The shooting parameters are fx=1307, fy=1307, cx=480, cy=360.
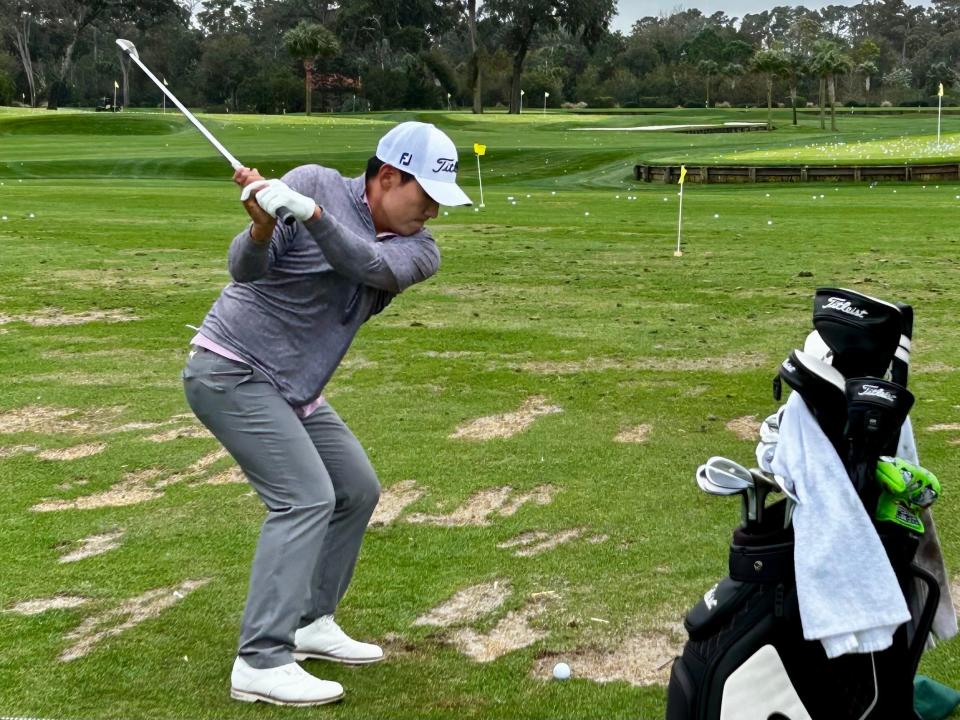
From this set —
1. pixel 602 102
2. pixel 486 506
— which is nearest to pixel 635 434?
pixel 486 506

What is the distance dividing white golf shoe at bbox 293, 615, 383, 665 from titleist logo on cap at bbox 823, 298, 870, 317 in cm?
224

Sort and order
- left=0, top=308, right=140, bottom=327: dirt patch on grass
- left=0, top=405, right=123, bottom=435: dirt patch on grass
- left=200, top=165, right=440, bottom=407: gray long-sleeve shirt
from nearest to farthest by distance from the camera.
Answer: left=200, top=165, right=440, bottom=407: gray long-sleeve shirt → left=0, top=405, right=123, bottom=435: dirt patch on grass → left=0, top=308, right=140, bottom=327: dirt patch on grass

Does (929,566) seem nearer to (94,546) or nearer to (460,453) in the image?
(94,546)

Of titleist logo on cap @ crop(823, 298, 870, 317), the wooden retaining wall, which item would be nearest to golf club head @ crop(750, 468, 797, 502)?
titleist logo on cap @ crop(823, 298, 870, 317)

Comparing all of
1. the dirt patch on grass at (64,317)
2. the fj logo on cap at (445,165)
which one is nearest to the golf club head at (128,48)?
the fj logo on cap at (445,165)

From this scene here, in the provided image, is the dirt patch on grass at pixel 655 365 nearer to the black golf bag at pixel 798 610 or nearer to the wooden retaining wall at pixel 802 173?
the black golf bag at pixel 798 610

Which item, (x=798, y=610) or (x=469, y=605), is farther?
(x=469, y=605)

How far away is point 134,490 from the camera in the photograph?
281 inches

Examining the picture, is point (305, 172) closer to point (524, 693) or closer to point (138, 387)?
point (524, 693)

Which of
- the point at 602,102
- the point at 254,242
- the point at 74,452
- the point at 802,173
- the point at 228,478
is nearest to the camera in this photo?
the point at 254,242

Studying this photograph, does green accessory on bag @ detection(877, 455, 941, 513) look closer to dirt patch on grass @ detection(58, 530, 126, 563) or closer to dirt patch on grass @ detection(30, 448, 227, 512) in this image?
dirt patch on grass @ detection(58, 530, 126, 563)

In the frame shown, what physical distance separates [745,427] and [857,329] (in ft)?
16.0

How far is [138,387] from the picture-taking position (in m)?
9.62

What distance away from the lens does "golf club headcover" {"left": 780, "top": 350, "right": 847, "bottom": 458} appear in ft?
11.5
